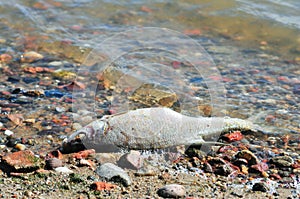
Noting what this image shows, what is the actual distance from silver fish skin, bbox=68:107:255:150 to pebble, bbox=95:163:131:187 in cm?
32

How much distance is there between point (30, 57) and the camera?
839cm

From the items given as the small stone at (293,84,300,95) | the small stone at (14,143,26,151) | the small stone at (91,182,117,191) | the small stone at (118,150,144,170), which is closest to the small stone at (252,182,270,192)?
the small stone at (118,150,144,170)

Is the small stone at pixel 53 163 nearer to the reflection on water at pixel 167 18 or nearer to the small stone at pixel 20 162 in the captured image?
the small stone at pixel 20 162

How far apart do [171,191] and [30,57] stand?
4.87 meters

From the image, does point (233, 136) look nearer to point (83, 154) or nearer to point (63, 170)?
point (83, 154)

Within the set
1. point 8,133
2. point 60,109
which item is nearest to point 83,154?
point 8,133

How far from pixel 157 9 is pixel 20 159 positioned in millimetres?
7581

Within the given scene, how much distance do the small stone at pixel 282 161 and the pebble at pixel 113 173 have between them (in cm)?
177

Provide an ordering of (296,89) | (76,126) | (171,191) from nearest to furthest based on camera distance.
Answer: (171,191) < (76,126) < (296,89)

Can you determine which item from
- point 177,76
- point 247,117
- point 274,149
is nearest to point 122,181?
point 274,149

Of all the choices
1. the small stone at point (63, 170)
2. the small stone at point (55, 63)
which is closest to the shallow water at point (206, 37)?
the small stone at point (55, 63)

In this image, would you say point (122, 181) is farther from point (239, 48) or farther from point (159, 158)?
point (239, 48)

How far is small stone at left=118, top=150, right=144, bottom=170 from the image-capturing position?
502 centimetres

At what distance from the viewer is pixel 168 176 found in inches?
196
